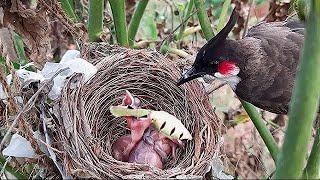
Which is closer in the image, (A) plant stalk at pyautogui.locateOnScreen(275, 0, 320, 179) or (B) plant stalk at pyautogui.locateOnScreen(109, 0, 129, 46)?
(A) plant stalk at pyautogui.locateOnScreen(275, 0, 320, 179)

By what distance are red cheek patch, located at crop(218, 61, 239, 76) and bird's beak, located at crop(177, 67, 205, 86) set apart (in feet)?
0.20

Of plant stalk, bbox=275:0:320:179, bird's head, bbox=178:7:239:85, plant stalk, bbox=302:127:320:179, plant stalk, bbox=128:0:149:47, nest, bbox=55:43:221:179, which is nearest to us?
plant stalk, bbox=275:0:320:179

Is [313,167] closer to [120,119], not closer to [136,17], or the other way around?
[120,119]

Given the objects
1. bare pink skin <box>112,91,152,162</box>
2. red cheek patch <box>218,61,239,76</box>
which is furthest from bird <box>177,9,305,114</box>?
bare pink skin <box>112,91,152,162</box>

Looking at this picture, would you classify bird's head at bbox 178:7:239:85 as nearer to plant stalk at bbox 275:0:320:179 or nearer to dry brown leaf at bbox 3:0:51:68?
dry brown leaf at bbox 3:0:51:68

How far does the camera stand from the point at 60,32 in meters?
2.00

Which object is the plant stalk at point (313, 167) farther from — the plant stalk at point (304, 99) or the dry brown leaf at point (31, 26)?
the dry brown leaf at point (31, 26)

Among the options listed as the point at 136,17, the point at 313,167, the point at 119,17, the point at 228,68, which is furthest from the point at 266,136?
the point at 136,17

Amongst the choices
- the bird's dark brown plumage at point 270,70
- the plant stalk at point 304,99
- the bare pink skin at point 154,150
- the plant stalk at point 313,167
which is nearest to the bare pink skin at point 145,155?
the bare pink skin at point 154,150

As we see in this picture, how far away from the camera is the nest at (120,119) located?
1.38 meters

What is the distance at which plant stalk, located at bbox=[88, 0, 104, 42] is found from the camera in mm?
1590

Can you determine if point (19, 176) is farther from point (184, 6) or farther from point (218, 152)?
point (184, 6)

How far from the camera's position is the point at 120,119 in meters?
1.80

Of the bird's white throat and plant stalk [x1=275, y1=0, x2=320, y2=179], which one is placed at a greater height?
plant stalk [x1=275, y1=0, x2=320, y2=179]
